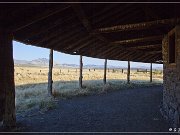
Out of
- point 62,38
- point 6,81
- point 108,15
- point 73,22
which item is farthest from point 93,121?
point 108,15

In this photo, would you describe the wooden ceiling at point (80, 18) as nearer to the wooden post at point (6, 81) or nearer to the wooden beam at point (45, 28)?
the wooden beam at point (45, 28)

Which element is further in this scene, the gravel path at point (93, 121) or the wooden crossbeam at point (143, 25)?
the gravel path at point (93, 121)

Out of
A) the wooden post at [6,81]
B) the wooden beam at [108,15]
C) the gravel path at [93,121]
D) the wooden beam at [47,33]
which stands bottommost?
the gravel path at [93,121]

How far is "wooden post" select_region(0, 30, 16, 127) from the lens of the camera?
985cm

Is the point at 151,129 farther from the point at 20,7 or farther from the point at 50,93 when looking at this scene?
the point at 50,93

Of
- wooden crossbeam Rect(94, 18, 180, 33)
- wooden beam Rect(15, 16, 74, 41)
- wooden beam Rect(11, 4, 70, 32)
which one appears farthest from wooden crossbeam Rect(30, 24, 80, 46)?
wooden beam Rect(11, 4, 70, 32)

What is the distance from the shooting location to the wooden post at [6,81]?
388 inches

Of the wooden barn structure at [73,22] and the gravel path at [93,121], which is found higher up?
the wooden barn structure at [73,22]

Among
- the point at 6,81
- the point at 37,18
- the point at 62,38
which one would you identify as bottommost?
the point at 6,81

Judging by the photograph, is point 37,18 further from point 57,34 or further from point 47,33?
point 57,34

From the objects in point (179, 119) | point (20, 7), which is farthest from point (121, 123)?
point (20, 7)

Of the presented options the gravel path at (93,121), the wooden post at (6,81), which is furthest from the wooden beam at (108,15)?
the gravel path at (93,121)

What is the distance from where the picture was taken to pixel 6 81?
33.0 ft

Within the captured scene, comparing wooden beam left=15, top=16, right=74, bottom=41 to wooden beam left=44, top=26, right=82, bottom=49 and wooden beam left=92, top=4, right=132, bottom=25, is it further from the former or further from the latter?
wooden beam left=92, top=4, right=132, bottom=25
